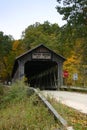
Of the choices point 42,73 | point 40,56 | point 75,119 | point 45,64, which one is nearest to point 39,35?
point 42,73

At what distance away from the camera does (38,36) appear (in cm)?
8444

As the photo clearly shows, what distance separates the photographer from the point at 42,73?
46250 mm

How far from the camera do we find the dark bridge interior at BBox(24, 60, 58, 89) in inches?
1570

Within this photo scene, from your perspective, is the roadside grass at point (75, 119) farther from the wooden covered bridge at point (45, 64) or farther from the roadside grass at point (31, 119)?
the wooden covered bridge at point (45, 64)

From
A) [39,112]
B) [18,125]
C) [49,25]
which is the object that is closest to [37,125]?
[18,125]

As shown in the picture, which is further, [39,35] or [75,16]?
[39,35]

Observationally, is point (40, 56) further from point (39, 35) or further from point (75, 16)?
point (39, 35)

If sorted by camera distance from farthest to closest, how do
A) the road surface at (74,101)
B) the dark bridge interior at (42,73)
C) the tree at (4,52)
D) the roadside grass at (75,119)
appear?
the tree at (4,52) → the dark bridge interior at (42,73) → the road surface at (74,101) → the roadside grass at (75,119)

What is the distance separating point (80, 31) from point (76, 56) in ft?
58.9

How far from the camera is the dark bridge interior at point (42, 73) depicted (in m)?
39.9

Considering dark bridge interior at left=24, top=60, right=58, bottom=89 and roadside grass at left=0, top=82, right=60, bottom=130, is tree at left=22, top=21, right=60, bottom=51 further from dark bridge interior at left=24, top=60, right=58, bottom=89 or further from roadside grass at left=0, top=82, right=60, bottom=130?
roadside grass at left=0, top=82, right=60, bottom=130

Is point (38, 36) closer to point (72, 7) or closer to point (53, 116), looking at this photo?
point (72, 7)

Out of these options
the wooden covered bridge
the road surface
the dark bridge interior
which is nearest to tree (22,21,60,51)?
the dark bridge interior

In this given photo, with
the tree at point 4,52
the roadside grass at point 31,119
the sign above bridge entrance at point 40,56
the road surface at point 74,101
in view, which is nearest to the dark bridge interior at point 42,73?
the sign above bridge entrance at point 40,56
